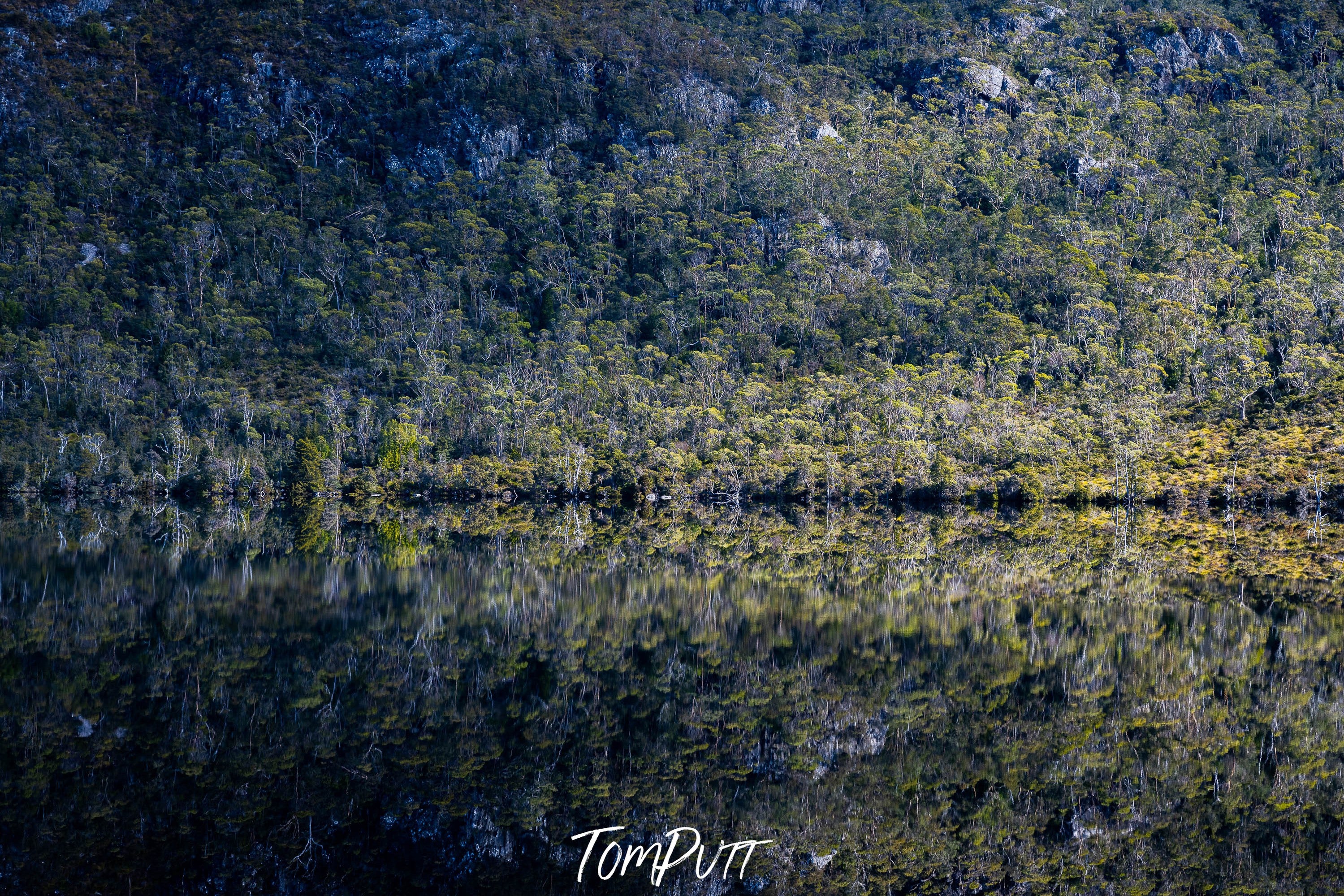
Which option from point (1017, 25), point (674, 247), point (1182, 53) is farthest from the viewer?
point (1017, 25)

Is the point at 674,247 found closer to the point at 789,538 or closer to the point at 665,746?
the point at 789,538

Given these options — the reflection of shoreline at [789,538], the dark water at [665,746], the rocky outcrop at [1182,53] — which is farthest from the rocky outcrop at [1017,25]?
the dark water at [665,746]

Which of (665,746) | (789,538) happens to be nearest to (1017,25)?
(789,538)

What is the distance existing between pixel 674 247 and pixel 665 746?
11637cm

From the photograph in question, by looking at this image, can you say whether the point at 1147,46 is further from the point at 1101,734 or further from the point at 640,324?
the point at 1101,734

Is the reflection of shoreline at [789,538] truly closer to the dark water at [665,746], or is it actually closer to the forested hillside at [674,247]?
the dark water at [665,746]

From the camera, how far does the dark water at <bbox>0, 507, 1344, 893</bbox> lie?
10289 millimetres

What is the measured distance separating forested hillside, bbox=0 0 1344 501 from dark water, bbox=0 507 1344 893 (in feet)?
188

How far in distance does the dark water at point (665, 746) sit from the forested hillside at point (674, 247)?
5742cm

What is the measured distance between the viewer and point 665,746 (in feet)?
46.1

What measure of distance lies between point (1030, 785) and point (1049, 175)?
136m

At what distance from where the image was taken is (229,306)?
107 metres

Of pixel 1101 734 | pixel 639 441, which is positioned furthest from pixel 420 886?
pixel 639 441

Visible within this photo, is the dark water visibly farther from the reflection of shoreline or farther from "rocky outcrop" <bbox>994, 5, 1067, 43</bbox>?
"rocky outcrop" <bbox>994, 5, 1067, 43</bbox>
